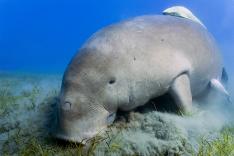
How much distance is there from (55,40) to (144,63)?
469 feet

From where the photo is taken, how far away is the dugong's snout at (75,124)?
4426 millimetres

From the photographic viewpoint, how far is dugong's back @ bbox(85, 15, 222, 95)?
5.34 m

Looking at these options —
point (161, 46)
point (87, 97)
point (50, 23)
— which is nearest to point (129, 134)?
point (87, 97)

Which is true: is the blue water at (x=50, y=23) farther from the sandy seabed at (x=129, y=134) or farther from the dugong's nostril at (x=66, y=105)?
the dugong's nostril at (x=66, y=105)

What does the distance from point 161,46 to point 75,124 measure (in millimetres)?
2141

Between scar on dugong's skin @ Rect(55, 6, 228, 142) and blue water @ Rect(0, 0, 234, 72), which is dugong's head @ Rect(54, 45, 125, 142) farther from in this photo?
blue water @ Rect(0, 0, 234, 72)

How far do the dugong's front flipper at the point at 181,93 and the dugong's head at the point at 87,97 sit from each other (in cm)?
111

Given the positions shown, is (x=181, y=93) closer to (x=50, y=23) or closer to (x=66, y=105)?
(x=66, y=105)

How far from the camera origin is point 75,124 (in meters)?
4.44

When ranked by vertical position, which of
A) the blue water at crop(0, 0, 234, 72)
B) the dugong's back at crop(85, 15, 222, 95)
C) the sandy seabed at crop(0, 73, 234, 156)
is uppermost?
the blue water at crop(0, 0, 234, 72)

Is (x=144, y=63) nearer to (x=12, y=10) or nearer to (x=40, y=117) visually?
(x=40, y=117)

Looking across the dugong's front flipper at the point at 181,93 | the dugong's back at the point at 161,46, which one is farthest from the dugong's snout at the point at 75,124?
the dugong's front flipper at the point at 181,93

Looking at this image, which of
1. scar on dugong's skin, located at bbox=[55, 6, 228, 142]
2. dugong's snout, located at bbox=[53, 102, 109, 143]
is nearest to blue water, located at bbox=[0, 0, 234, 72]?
scar on dugong's skin, located at bbox=[55, 6, 228, 142]

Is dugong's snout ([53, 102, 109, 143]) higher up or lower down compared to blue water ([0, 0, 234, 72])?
lower down
